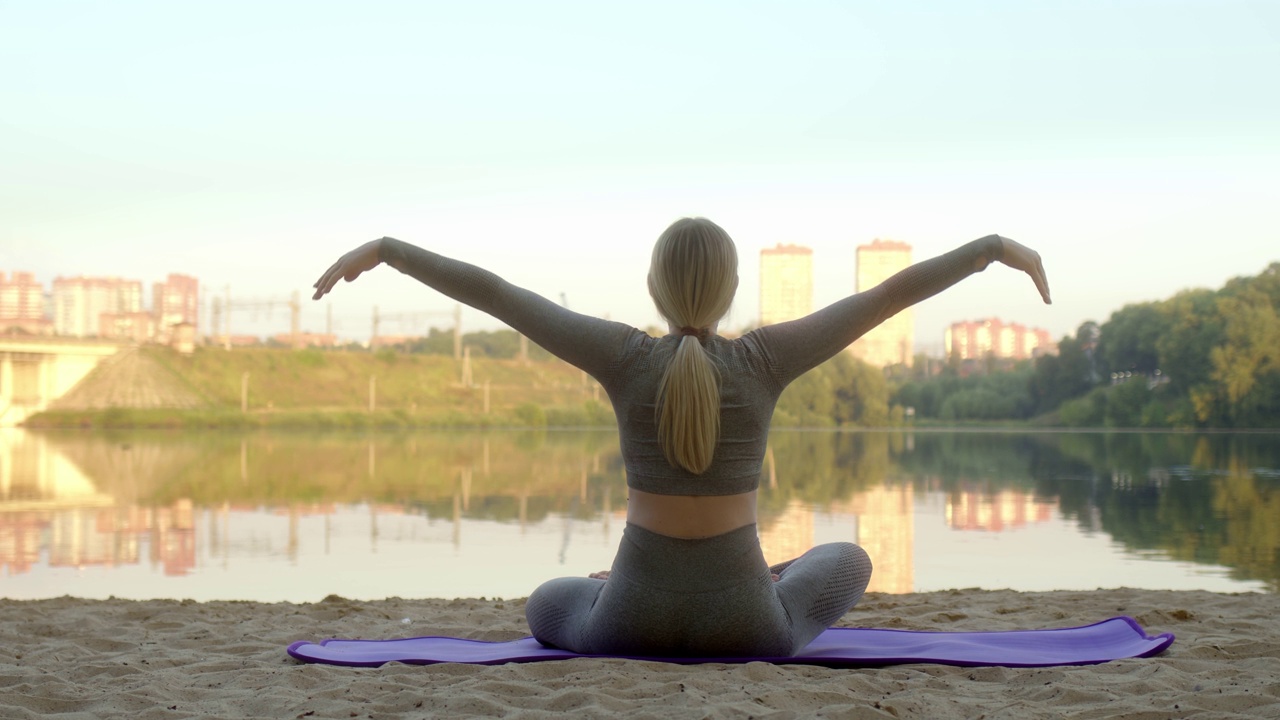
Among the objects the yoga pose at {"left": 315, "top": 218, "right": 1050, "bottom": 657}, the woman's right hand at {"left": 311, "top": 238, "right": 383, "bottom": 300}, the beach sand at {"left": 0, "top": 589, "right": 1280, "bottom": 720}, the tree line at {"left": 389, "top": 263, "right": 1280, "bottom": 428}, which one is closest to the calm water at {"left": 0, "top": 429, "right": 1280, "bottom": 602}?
the beach sand at {"left": 0, "top": 589, "right": 1280, "bottom": 720}

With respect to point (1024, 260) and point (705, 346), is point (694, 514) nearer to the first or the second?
point (705, 346)

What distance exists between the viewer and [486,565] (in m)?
6.98

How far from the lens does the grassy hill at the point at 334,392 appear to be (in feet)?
136

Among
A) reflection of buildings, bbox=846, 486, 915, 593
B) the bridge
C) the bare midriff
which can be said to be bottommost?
reflection of buildings, bbox=846, 486, 915, 593

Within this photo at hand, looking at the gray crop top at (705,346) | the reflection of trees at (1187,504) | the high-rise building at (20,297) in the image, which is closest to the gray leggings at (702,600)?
the gray crop top at (705,346)

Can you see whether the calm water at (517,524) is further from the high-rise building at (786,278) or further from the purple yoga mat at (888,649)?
the high-rise building at (786,278)

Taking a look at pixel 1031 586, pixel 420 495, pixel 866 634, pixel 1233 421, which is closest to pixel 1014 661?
pixel 866 634

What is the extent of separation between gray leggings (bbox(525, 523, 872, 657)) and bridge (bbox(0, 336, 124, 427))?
4931 centimetres

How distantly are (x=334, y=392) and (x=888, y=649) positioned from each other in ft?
165

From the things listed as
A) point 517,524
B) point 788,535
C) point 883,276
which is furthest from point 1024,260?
point 883,276

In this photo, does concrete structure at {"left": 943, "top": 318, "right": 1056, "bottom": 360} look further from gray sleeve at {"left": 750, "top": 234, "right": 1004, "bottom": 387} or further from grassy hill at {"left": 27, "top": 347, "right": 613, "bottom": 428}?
gray sleeve at {"left": 750, "top": 234, "right": 1004, "bottom": 387}

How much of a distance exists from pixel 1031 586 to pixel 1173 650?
283cm

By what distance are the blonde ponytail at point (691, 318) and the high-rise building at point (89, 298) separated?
105m

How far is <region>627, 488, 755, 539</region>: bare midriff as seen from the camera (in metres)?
2.91
